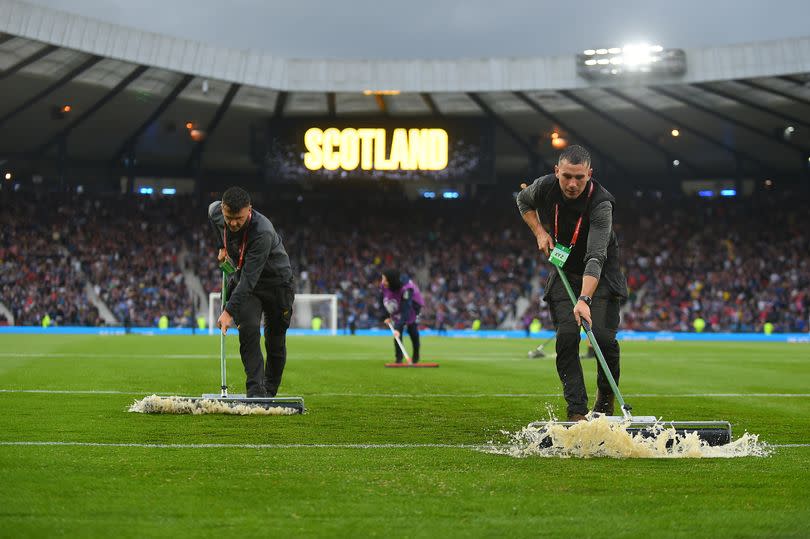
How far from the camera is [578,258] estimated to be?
914 cm

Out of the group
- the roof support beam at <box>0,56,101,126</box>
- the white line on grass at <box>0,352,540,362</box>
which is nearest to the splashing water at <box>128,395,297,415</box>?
the white line on grass at <box>0,352,540,362</box>

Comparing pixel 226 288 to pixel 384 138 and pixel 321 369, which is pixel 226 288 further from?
pixel 384 138

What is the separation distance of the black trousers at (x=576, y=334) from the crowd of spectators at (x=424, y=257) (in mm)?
42282

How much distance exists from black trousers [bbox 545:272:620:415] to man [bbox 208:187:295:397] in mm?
3069

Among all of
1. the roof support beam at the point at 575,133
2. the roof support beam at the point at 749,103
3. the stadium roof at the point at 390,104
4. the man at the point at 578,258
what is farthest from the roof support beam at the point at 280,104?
the man at the point at 578,258

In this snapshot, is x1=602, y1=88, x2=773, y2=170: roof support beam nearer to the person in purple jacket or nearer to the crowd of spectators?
the crowd of spectators

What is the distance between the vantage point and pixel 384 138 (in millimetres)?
50125

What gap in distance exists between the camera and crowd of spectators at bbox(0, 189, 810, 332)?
171ft

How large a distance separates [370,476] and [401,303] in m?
15.7

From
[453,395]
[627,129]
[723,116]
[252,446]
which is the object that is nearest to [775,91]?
[723,116]

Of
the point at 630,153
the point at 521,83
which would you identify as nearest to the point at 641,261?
the point at 630,153

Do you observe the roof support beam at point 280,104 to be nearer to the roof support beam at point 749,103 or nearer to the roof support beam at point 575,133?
the roof support beam at point 575,133

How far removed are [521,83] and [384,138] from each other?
24.6 feet

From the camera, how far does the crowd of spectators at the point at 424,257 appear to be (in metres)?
52.2
